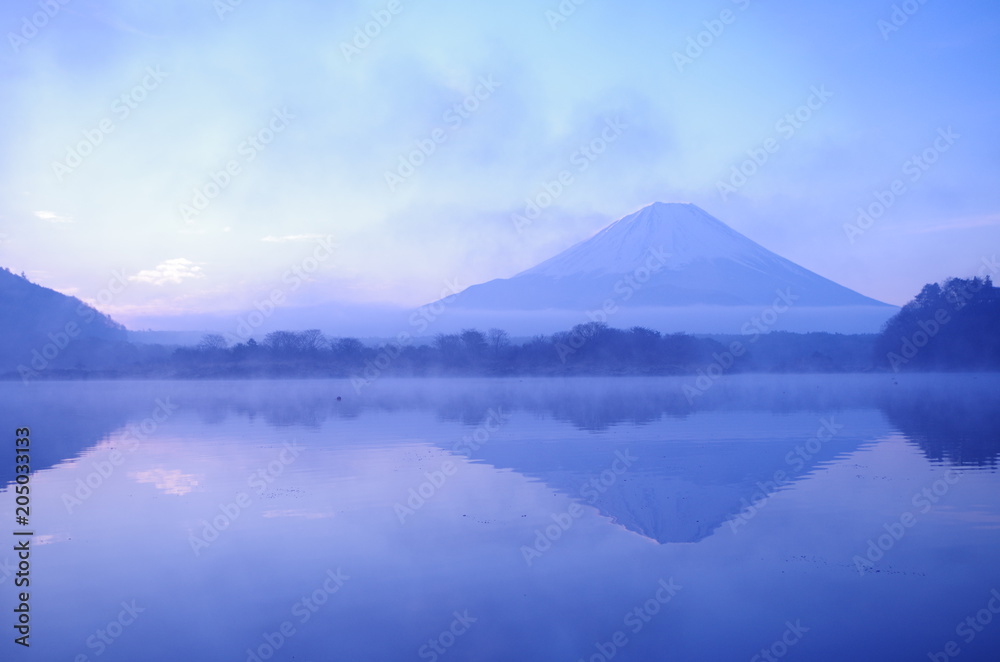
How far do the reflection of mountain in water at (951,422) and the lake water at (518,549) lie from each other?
161mm

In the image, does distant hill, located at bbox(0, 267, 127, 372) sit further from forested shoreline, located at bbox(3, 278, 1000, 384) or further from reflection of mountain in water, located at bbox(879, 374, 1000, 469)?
reflection of mountain in water, located at bbox(879, 374, 1000, 469)

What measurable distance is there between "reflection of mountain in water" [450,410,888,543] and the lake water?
0.20 ft

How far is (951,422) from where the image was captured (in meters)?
17.9

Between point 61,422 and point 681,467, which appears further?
point 61,422

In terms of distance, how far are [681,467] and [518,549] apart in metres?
5.14

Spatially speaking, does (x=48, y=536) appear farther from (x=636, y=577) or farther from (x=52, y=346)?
(x=52, y=346)

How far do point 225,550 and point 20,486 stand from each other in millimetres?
4837

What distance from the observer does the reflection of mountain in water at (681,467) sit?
9.02 m

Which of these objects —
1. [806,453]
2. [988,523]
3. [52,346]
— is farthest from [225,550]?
[52,346]

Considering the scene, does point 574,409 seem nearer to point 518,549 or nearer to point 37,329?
point 518,549

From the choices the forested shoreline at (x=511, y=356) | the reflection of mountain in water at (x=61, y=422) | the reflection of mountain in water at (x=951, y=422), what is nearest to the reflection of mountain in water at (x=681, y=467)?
the reflection of mountain in water at (x=951, y=422)

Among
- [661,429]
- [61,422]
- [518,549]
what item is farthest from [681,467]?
[61,422]

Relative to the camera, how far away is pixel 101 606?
6230 mm

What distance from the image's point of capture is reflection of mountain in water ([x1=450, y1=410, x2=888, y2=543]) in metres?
9.02
